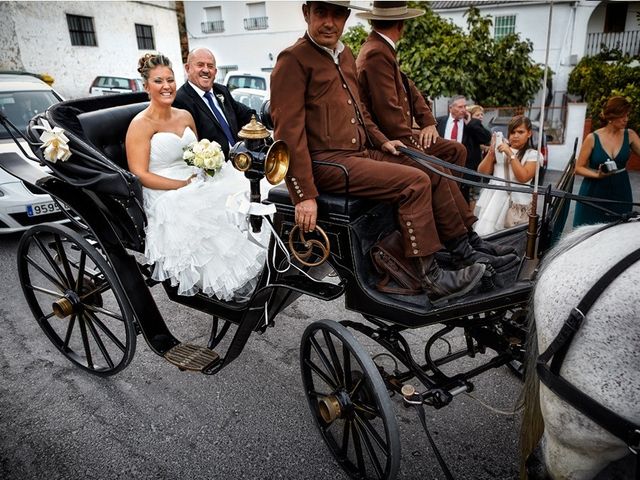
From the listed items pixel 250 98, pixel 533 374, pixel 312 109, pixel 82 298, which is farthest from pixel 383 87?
pixel 250 98

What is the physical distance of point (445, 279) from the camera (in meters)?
2.14

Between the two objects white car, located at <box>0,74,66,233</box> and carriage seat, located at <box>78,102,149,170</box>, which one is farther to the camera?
white car, located at <box>0,74,66,233</box>

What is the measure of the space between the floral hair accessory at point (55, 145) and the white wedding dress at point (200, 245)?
547 millimetres

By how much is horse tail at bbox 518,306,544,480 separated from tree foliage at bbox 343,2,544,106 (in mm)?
6470

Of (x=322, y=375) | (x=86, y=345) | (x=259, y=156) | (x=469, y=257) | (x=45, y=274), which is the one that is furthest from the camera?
(x=45, y=274)

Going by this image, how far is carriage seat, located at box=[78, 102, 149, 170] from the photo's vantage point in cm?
315

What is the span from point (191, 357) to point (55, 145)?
1409mm

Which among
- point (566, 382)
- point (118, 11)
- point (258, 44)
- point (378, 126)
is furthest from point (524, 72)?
point (118, 11)

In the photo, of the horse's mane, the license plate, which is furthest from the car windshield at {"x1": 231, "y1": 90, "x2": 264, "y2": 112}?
the horse's mane

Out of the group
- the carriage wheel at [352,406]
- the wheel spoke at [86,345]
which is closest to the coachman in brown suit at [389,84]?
the carriage wheel at [352,406]

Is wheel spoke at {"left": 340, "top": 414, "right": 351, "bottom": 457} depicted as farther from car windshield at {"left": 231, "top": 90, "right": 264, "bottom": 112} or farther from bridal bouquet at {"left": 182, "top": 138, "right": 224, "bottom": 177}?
car windshield at {"left": 231, "top": 90, "right": 264, "bottom": 112}

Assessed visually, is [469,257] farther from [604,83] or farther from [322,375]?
[604,83]

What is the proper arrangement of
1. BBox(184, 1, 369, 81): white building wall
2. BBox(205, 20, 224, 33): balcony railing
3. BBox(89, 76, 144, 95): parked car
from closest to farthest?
BBox(89, 76, 144, 95): parked car → BBox(184, 1, 369, 81): white building wall → BBox(205, 20, 224, 33): balcony railing

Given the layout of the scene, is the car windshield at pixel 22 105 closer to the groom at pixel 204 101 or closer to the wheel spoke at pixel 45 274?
the wheel spoke at pixel 45 274
